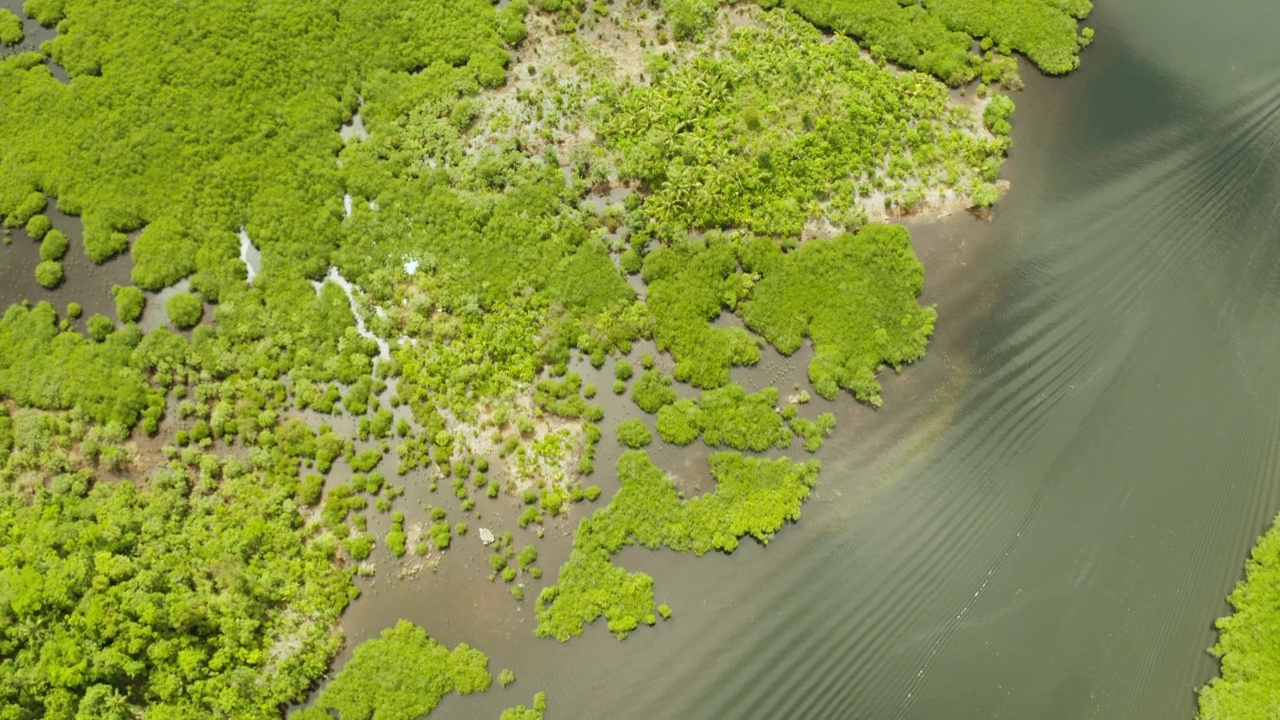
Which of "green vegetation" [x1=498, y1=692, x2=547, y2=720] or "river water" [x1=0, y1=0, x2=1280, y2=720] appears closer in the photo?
"green vegetation" [x1=498, y1=692, x2=547, y2=720]

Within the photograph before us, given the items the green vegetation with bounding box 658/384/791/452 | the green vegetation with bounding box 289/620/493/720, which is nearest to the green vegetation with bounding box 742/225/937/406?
the green vegetation with bounding box 658/384/791/452

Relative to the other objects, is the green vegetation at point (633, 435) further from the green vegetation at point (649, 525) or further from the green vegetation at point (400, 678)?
the green vegetation at point (400, 678)

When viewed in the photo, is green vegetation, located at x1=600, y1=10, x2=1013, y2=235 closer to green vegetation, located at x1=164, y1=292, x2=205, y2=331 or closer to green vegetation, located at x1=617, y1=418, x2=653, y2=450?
green vegetation, located at x1=617, y1=418, x2=653, y2=450

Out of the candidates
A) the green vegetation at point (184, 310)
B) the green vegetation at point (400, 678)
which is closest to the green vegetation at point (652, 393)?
the green vegetation at point (400, 678)

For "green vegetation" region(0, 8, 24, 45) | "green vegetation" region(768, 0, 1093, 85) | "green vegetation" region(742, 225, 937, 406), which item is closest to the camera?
"green vegetation" region(742, 225, 937, 406)

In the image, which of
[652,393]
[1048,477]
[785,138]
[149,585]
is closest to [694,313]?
[652,393]

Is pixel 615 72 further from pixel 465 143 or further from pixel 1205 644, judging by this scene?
pixel 1205 644
